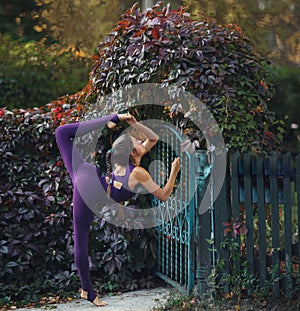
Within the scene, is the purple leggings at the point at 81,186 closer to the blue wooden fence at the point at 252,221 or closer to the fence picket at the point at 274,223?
the blue wooden fence at the point at 252,221

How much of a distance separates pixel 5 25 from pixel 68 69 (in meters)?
3.09

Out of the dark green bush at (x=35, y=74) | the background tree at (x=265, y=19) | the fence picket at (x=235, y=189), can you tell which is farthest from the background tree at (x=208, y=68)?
the dark green bush at (x=35, y=74)

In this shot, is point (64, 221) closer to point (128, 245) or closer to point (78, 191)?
point (128, 245)

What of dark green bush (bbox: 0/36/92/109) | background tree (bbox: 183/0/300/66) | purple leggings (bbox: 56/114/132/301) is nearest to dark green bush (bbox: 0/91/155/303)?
purple leggings (bbox: 56/114/132/301)

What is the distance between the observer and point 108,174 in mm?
4934

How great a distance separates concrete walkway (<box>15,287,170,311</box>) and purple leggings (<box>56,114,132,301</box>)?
0.75 feet

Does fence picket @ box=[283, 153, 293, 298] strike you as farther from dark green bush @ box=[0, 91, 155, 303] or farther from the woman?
dark green bush @ box=[0, 91, 155, 303]

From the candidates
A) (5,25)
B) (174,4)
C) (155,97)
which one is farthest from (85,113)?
(5,25)

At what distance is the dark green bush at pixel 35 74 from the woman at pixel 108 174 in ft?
17.4

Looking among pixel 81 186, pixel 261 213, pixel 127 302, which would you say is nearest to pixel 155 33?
pixel 81 186

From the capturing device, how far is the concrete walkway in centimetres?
528

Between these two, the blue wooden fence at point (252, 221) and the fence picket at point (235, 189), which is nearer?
the blue wooden fence at point (252, 221)

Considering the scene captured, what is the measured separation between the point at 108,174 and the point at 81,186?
325 millimetres

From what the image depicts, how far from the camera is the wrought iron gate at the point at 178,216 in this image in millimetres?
5199
